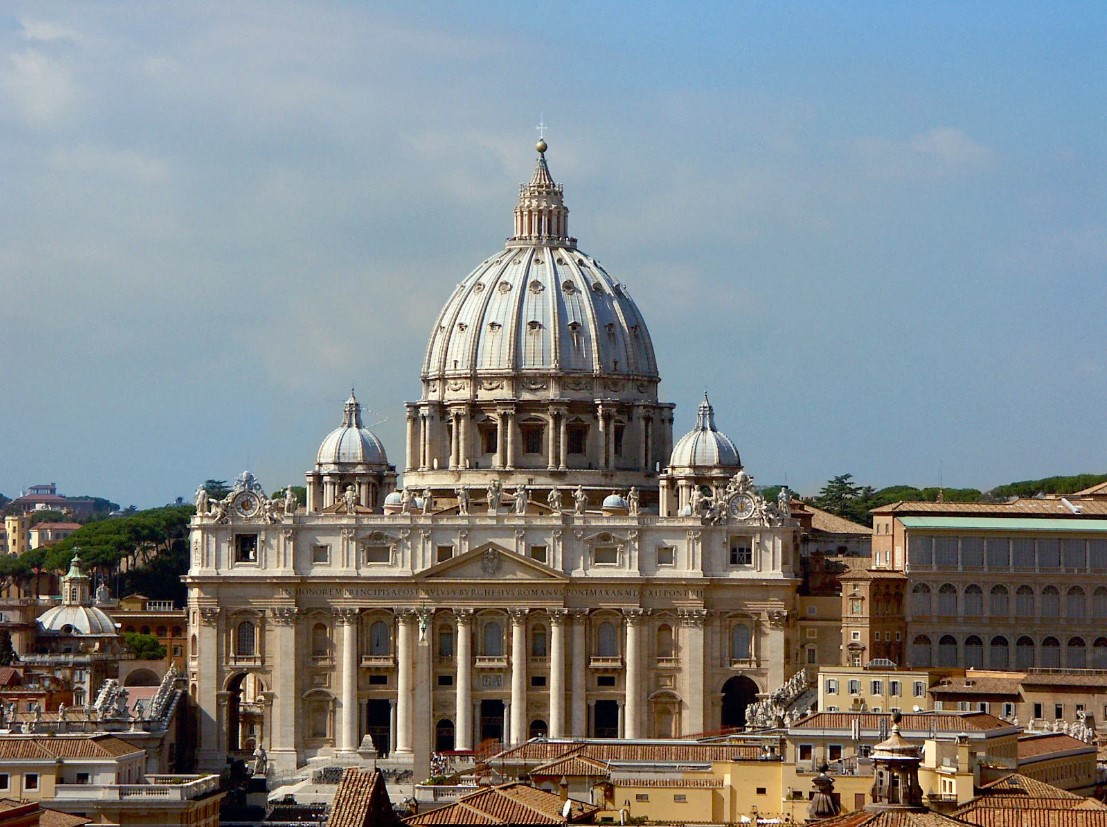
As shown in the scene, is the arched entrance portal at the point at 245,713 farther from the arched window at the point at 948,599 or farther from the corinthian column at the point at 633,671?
the arched window at the point at 948,599

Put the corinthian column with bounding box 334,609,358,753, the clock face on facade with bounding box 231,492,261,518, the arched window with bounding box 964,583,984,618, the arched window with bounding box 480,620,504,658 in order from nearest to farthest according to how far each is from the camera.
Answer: the arched window with bounding box 964,583,984,618, the corinthian column with bounding box 334,609,358,753, the arched window with bounding box 480,620,504,658, the clock face on facade with bounding box 231,492,261,518

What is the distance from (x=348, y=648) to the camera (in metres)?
163

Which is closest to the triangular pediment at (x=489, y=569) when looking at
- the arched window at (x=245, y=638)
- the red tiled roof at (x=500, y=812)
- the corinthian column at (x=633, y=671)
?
the corinthian column at (x=633, y=671)

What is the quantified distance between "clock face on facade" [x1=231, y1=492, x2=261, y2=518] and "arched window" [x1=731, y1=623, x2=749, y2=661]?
23.3 meters

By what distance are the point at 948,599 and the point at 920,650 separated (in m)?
2.68

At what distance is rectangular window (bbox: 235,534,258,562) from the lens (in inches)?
6511

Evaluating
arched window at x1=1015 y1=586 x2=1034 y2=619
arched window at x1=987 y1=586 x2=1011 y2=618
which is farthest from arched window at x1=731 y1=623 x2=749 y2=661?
arched window at x1=1015 y1=586 x2=1034 y2=619

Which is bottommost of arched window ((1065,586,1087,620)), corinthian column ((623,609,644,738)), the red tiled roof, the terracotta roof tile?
the red tiled roof

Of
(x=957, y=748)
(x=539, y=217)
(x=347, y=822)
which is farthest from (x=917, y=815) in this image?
(x=539, y=217)

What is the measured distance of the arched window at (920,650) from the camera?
161 metres

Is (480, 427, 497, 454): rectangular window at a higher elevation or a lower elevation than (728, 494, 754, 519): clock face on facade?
higher

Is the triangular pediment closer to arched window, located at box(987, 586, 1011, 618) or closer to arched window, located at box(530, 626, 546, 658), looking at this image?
arched window, located at box(530, 626, 546, 658)

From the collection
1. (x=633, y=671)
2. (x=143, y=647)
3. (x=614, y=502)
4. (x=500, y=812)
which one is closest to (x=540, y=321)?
(x=614, y=502)

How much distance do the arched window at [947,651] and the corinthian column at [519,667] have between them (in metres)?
19.2
